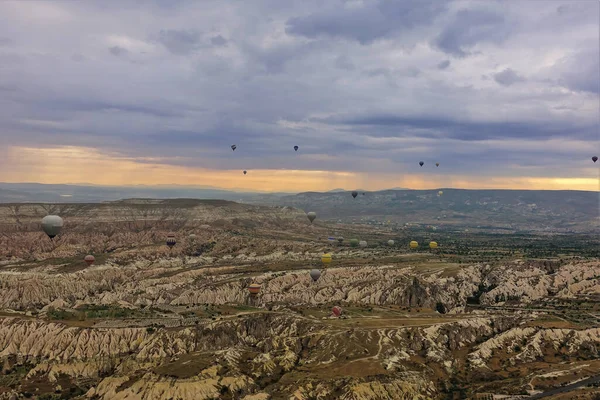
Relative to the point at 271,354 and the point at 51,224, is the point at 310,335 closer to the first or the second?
the point at 271,354

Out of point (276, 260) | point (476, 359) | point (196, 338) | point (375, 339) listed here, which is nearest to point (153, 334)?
point (196, 338)

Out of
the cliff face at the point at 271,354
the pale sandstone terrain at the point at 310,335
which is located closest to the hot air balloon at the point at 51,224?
the pale sandstone terrain at the point at 310,335

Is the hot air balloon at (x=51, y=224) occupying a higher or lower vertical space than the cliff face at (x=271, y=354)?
higher

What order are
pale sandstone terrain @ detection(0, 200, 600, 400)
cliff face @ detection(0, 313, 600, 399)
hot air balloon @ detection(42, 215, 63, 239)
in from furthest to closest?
hot air balloon @ detection(42, 215, 63, 239) → pale sandstone terrain @ detection(0, 200, 600, 400) → cliff face @ detection(0, 313, 600, 399)

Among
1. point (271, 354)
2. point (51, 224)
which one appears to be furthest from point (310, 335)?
point (51, 224)

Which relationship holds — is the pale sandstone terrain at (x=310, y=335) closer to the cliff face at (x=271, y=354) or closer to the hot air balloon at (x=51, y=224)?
the cliff face at (x=271, y=354)

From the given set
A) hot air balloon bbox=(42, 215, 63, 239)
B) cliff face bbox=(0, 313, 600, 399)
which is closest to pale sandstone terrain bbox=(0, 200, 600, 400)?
cliff face bbox=(0, 313, 600, 399)

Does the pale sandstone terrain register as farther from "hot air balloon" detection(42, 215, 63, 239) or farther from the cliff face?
"hot air balloon" detection(42, 215, 63, 239)

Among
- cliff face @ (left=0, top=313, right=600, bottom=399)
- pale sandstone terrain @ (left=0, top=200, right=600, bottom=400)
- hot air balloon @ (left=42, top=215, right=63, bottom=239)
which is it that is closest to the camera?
cliff face @ (left=0, top=313, right=600, bottom=399)
